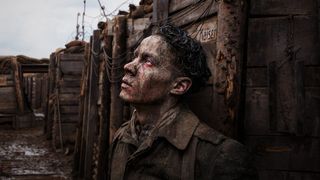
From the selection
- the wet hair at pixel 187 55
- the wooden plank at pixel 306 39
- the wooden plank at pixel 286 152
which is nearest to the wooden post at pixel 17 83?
the wooden plank at pixel 286 152

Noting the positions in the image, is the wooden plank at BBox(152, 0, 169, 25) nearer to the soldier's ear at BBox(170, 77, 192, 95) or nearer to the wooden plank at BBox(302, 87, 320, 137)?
the wooden plank at BBox(302, 87, 320, 137)

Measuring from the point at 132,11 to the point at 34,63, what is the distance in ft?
35.7

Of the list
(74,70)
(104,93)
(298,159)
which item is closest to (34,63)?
(74,70)

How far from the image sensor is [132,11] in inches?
255

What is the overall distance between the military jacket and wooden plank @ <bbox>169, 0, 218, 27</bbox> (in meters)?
1.14

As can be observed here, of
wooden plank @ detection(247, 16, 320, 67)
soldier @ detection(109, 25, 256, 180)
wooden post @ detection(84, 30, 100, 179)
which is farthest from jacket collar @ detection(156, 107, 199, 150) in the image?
wooden post @ detection(84, 30, 100, 179)

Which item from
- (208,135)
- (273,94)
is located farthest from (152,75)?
(273,94)

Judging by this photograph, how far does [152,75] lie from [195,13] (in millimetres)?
1288

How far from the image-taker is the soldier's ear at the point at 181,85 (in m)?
2.20

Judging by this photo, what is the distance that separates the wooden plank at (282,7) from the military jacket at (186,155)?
4.00 feet

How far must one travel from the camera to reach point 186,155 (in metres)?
2.03

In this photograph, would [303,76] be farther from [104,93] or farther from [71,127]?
[71,127]

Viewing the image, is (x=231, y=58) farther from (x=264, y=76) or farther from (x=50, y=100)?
(x=50, y=100)

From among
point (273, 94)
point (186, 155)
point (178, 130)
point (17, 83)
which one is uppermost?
point (17, 83)
